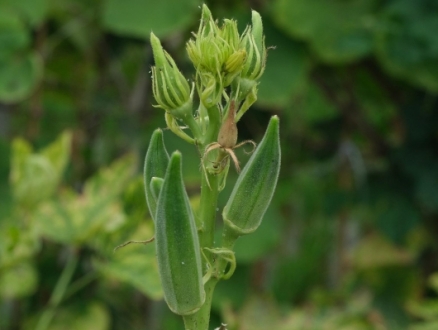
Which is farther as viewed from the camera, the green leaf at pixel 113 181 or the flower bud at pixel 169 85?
the green leaf at pixel 113 181

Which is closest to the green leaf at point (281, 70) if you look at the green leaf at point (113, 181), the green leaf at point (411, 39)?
the green leaf at point (411, 39)

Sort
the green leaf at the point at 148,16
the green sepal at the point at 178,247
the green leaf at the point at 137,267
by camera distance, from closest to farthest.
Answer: the green sepal at the point at 178,247 < the green leaf at the point at 137,267 < the green leaf at the point at 148,16

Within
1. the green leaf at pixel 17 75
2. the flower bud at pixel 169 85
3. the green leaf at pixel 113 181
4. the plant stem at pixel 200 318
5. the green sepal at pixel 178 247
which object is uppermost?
the flower bud at pixel 169 85

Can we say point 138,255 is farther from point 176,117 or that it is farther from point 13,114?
point 13,114

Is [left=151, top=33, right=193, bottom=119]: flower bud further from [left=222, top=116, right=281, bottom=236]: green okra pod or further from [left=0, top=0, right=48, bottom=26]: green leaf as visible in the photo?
[left=0, top=0, right=48, bottom=26]: green leaf

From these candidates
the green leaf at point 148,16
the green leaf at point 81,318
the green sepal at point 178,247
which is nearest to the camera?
the green sepal at point 178,247

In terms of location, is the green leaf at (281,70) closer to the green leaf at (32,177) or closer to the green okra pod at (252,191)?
the green leaf at (32,177)

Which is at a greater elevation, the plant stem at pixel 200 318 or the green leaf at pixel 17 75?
the plant stem at pixel 200 318

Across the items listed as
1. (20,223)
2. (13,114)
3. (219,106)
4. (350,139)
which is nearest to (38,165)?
(20,223)
